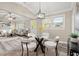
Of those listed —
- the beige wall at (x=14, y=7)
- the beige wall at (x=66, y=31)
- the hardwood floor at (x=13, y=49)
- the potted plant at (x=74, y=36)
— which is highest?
the beige wall at (x=14, y=7)

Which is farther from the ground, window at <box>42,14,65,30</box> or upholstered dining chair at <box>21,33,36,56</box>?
window at <box>42,14,65,30</box>

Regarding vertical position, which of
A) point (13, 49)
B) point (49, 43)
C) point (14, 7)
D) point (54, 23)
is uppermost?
point (14, 7)

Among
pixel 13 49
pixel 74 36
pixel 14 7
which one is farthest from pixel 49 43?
pixel 14 7

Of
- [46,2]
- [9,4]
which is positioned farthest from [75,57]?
[9,4]

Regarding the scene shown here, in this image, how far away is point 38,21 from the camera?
2.16m

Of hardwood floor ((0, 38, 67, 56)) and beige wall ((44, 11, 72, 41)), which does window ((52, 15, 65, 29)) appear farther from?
hardwood floor ((0, 38, 67, 56))

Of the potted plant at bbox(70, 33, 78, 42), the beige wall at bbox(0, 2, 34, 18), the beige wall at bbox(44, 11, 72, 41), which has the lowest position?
the potted plant at bbox(70, 33, 78, 42)

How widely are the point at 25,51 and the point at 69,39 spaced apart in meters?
0.87

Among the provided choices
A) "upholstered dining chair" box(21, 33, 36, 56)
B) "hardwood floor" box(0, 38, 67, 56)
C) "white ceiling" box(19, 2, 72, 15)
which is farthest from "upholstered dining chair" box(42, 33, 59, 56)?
"white ceiling" box(19, 2, 72, 15)

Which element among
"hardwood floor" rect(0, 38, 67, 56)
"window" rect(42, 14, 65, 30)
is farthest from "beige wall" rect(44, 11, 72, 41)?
"hardwood floor" rect(0, 38, 67, 56)

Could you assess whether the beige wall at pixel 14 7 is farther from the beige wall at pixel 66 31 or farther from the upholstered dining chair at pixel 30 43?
the beige wall at pixel 66 31

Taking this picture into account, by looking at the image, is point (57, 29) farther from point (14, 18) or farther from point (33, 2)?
point (14, 18)

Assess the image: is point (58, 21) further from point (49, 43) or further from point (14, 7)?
point (14, 7)

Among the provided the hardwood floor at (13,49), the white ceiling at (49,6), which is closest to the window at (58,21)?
the white ceiling at (49,6)
